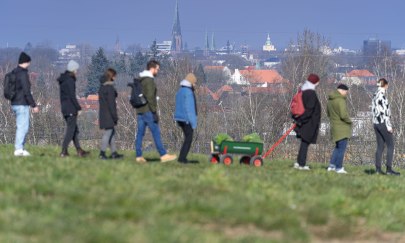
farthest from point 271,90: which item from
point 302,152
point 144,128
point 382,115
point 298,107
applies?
point 144,128

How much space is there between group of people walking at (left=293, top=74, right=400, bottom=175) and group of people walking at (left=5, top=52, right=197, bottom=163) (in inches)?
92.4

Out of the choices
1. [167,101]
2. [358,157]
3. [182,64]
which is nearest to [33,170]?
[358,157]

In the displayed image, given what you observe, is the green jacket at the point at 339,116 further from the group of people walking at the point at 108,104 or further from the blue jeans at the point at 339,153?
the group of people walking at the point at 108,104

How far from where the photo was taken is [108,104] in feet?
62.2

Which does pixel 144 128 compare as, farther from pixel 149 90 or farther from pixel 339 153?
Answer: pixel 339 153

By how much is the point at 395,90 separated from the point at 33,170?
74.9 meters

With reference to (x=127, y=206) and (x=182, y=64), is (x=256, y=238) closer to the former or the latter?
(x=127, y=206)

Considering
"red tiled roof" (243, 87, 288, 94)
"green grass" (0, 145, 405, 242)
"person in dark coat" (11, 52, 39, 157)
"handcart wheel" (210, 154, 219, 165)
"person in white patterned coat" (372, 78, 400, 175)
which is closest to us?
"green grass" (0, 145, 405, 242)

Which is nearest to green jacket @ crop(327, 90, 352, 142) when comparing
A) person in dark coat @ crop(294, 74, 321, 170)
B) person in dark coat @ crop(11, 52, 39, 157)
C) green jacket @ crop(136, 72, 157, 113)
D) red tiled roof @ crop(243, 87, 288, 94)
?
person in dark coat @ crop(294, 74, 321, 170)

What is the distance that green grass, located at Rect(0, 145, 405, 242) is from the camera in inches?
410

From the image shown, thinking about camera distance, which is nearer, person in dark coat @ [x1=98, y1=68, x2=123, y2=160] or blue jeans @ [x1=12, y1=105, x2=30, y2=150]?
blue jeans @ [x1=12, y1=105, x2=30, y2=150]

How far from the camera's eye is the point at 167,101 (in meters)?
85.8

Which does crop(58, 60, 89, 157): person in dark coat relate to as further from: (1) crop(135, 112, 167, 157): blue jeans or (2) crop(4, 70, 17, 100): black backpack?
(1) crop(135, 112, 167, 157): blue jeans

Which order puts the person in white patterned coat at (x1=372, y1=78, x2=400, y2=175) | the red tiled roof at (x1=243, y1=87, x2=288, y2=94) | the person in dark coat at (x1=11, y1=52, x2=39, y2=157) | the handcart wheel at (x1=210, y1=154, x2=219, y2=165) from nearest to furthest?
the person in dark coat at (x1=11, y1=52, x2=39, y2=157) → the person in white patterned coat at (x1=372, y1=78, x2=400, y2=175) → the handcart wheel at (x1=210, y1=154, x2=219, y2=165) → the red tiled roof at (x1=243, y1=87, x2=288, y2=94)
